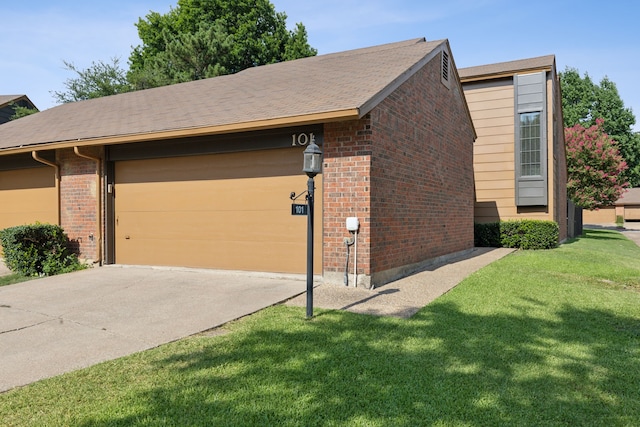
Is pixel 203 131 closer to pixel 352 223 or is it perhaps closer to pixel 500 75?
pixel 352 223

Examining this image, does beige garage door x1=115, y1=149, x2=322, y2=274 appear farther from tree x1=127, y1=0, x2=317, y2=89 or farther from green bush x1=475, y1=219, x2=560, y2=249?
tree x1=127, y1=0, x2=317, y2=89

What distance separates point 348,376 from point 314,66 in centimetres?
974

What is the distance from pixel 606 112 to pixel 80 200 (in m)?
52.0

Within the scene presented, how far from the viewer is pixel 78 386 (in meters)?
3.32

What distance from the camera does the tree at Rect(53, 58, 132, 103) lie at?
28.9 meters

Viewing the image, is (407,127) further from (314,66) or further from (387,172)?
(314,66)

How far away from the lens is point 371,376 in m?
3.49

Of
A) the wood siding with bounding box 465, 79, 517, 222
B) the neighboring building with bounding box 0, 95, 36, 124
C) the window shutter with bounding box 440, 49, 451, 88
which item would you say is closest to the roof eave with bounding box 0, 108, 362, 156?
the window shutter with bounding box 440, 49, 451, 88

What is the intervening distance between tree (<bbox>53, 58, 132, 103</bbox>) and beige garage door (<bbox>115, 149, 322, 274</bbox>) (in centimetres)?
2296

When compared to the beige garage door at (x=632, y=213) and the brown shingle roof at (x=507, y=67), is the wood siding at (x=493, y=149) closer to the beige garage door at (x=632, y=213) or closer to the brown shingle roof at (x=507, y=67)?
the brown shingle roof at (x=507, y=67)

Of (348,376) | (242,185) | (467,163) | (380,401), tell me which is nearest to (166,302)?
(242,185)

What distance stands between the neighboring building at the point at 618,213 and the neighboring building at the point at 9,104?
54.5 meters

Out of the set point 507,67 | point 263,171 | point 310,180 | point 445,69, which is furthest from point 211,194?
point 507,67

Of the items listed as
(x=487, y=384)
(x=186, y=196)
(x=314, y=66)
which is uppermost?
(x=314, y=66)
